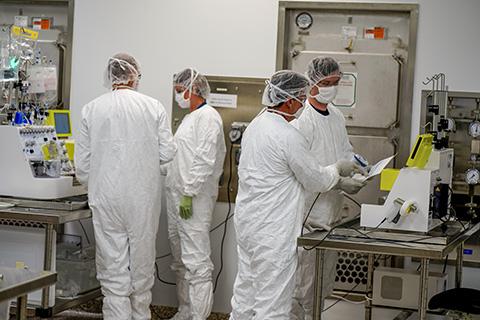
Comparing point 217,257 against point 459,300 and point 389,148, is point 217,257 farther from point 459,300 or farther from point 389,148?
point 459,300

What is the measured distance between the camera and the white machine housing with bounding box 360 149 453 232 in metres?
3.73

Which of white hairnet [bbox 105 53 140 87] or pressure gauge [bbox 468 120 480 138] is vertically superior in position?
white hairnet [bbox 105 53 140 87]

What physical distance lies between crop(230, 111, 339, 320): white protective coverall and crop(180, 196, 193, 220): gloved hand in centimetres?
94

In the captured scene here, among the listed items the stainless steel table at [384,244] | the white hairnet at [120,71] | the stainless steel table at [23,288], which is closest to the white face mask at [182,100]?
the white hairnet at [120,71]

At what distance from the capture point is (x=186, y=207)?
4711mm

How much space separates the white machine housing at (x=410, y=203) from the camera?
12.2ft

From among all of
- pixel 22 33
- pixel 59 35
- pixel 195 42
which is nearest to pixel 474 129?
pixel 195 42

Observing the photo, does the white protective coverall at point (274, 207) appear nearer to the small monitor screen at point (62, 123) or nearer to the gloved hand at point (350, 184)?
the gloved hand at point (350, 184)

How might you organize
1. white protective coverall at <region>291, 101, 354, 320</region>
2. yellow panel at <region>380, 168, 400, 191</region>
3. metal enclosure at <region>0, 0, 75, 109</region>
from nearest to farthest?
yellow panel at <region>380, 168, 400, 191</region>
white protective coverall at <region>291, 101, 354, 320</region>
metal enclosure at <region>0, 0, 75, 109</region>

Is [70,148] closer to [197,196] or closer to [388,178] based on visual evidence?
[197,196]

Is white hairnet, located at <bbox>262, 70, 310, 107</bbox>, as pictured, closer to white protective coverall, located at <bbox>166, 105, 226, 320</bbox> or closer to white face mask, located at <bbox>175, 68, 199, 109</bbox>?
white protective coverall, located at <bbox>166, 105, 226, 320</bbox>

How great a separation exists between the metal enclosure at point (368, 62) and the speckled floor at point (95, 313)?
131cm

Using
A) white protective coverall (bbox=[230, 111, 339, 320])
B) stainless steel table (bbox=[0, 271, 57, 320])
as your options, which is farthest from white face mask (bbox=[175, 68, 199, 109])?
stainless steel table (bbox=[0, 271, 57, 320])

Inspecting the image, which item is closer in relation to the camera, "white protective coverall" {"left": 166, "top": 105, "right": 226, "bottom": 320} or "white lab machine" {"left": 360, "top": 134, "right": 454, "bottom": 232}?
"white lab machine" {"left": 360, "top": 134, "right": 454, "bottom": 232}
